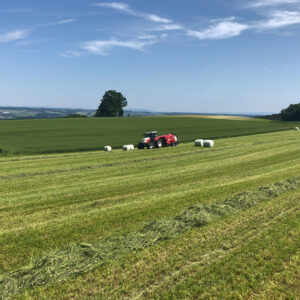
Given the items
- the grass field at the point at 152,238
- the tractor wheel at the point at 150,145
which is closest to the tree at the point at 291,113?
the tractor wheel at the point at 150,145

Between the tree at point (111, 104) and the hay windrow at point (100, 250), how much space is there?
12333 centimetres

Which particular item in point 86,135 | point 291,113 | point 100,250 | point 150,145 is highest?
point 291,113

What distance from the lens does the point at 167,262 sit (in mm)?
6160

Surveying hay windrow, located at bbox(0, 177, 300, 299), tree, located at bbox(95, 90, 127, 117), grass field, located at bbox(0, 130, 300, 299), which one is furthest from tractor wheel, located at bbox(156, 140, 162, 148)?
tree, located at bbox(95, 90, 127, 117)

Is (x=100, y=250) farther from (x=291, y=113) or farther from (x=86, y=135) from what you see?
(x=291, y=113)

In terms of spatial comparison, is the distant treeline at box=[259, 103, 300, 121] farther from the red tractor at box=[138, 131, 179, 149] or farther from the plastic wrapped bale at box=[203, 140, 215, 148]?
the red tractor at box=[138, 131, 179, 149]

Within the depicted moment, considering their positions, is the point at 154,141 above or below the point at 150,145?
above

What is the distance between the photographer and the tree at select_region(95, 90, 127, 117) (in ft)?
426

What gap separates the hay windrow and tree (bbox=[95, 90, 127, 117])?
405 ft

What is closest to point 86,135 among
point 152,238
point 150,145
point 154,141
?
point 154,141

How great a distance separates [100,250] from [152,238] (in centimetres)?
145

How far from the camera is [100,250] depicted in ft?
22.3

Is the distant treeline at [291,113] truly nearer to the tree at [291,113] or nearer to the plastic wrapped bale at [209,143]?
the tree at [291,113]

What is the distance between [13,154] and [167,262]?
24.8 m
